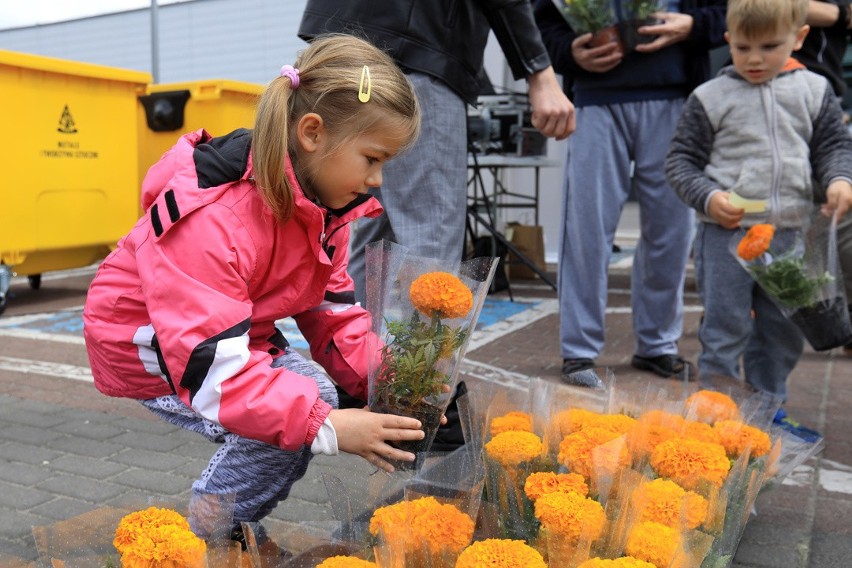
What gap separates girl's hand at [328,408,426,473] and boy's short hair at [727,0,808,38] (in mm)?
2161

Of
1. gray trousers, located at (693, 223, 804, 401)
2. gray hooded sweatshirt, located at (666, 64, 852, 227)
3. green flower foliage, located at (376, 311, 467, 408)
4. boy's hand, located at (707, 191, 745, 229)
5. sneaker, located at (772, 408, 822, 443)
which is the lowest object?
sneaker, located at (772, 408, 822, 443)

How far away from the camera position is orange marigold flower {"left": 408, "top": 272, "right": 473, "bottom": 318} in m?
1.92

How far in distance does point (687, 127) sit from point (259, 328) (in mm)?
2075

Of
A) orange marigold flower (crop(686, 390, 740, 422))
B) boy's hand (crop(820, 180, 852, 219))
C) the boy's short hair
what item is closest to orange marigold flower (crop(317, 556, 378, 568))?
orange marigold flower (crop(686, 390, 740, 422))

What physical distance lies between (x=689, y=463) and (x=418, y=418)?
61cm

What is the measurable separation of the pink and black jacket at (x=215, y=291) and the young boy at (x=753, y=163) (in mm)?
1754

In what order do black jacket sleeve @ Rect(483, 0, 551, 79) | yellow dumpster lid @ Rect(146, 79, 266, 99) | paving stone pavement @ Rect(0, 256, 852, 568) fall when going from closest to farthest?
paving stone pavement @ Rect(0, 256, 852, 568) → black jacket sleeve @ Rect(483, 0, 551, 79) → yellow dumpster lid @ Rect(146, 79, 266, 99)

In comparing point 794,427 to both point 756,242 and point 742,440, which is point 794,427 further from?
point 742,440

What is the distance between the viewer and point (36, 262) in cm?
664

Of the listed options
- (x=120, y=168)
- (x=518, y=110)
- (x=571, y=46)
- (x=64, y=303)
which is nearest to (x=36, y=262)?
(x=64, y=303)

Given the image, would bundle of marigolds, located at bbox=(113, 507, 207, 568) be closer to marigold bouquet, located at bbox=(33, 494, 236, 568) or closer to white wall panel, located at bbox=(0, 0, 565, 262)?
marigold bouquet, located at bbox=(33, 494, 236, 568)

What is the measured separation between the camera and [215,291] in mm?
Answer: 1802

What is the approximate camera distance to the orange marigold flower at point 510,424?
2197mm

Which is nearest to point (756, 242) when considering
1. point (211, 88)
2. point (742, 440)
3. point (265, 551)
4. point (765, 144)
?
point (765, 144)
